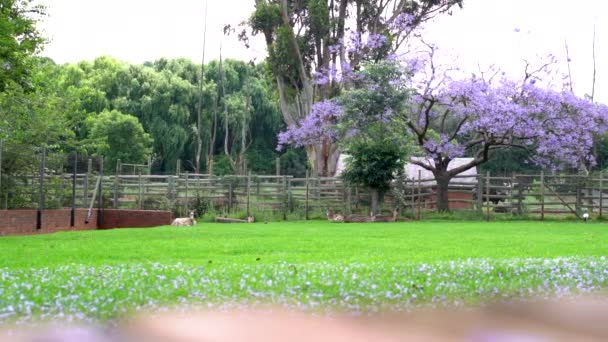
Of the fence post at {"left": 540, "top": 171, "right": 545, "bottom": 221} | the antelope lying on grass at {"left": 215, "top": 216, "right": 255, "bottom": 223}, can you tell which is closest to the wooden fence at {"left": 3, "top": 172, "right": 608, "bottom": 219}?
the fence post at {"left": 540, "top": 171, "right": 545, "bottom": 221}

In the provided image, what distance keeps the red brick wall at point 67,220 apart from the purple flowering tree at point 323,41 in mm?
10617

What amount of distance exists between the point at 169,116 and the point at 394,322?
48990 millimetres

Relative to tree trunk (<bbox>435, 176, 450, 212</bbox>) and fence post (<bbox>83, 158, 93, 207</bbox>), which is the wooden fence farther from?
fence post (<bbox>83, 158, 93, 207</bbox>)

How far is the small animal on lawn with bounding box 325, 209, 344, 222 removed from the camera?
2880 cm

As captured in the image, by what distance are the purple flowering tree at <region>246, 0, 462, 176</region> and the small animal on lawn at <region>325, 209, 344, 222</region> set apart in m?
6.41

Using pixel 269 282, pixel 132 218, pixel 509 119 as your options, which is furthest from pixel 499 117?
pixel 269 282

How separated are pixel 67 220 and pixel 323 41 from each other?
1844 cm

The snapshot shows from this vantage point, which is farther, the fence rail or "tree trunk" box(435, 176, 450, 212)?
"tree trunk" box(435, 176, 450, 212)

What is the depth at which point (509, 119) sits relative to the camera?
29875mm

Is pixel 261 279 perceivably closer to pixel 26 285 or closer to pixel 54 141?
pixel 26 285

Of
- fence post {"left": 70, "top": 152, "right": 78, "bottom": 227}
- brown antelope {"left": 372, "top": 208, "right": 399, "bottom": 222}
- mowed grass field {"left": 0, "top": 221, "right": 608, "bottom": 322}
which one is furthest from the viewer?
brown antelope {"left": 372, "top": 208, "right": 399, "bottom": 222}

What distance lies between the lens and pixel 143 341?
5.60 meters

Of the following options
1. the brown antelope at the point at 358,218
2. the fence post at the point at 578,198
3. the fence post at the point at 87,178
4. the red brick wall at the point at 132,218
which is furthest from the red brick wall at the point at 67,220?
the fence post at the point at 578,198

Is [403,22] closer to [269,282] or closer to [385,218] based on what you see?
[385,218]
